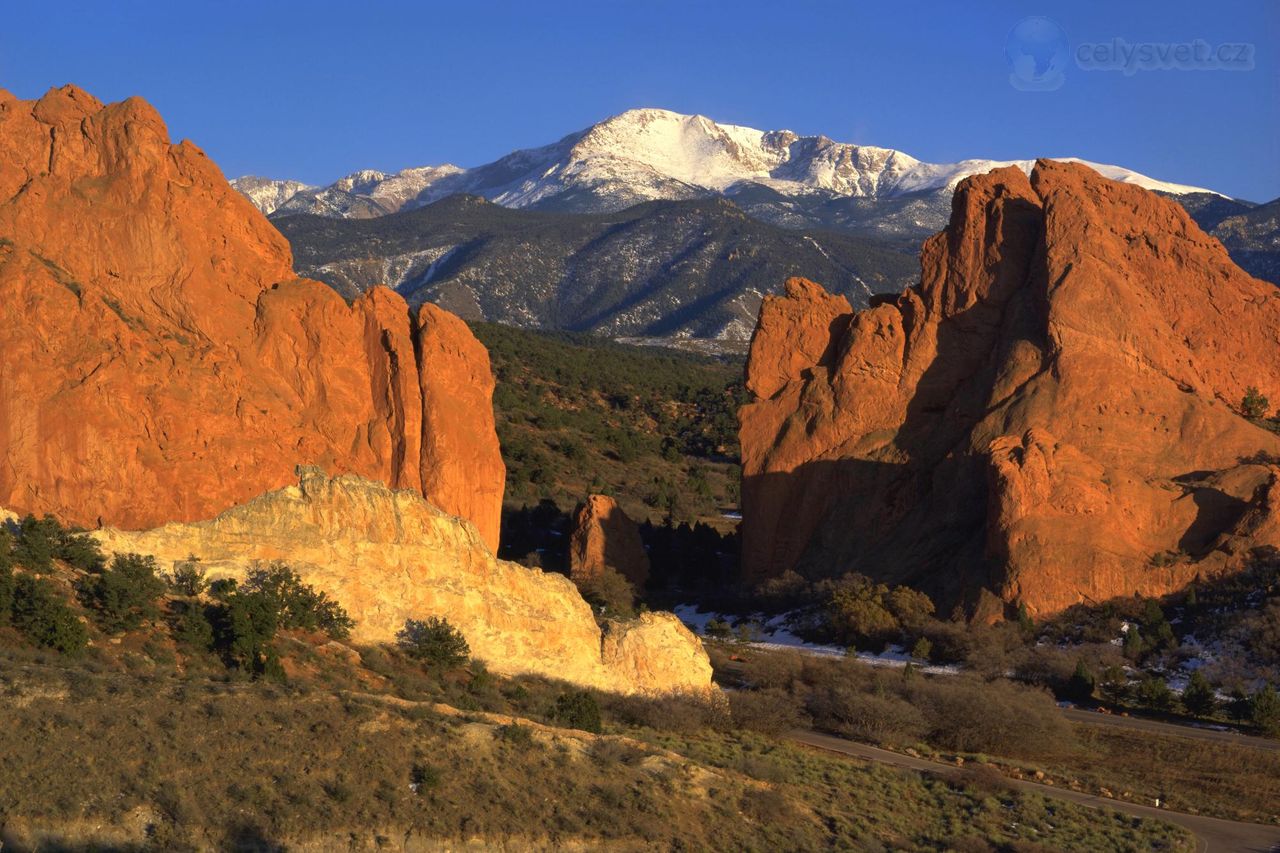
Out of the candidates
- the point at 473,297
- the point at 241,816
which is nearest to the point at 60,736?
the point at 241,816

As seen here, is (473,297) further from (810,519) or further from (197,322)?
(197,322)

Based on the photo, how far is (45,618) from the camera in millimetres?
28625

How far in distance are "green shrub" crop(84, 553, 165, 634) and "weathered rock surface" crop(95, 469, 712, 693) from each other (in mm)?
1410

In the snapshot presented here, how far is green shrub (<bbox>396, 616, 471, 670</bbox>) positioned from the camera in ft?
104

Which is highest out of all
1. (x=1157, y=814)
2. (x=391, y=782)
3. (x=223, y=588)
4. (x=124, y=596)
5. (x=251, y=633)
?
(x=223, y=588)

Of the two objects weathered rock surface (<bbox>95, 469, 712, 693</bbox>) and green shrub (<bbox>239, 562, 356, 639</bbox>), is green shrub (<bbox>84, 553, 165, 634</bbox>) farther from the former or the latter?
green shrub (<bbox>239, 562, 356, 639</bbox>)

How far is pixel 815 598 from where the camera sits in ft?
184

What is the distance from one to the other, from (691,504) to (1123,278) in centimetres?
3209

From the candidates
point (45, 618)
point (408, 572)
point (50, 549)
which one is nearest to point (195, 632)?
point (45, 618)

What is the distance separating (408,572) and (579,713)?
5.05m

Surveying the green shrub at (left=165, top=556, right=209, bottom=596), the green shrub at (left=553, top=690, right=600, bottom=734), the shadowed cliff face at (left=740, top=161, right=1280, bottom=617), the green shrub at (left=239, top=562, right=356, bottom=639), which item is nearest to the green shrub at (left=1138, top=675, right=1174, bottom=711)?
the shadowed cliff face at (left=740, top=161, right=1280, bottom=617)

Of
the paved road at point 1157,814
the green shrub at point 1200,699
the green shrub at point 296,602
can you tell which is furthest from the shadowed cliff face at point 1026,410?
the green shrub at point 296,602

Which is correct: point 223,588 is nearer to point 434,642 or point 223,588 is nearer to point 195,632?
point 195,632

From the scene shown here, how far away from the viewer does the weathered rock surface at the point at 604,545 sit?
57.6 metres
